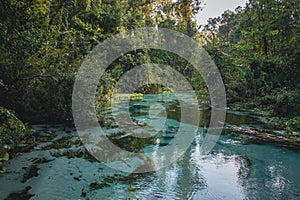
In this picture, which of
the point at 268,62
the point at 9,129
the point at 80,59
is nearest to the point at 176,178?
the point at 9,129

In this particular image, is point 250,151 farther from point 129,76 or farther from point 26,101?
point 129,76

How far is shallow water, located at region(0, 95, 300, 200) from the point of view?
3425 millimetres

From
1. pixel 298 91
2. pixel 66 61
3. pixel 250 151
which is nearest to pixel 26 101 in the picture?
pixel 66 61

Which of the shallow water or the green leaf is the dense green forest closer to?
the green leaf

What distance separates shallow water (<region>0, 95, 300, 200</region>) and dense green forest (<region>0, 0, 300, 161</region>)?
83 cm

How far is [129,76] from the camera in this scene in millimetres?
24641

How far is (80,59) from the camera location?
29.9 feet

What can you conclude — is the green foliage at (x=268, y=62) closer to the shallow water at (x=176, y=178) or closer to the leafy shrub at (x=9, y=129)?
the shallow water at (x=176, y=178)

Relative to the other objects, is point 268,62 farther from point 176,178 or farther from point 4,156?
point 4,156

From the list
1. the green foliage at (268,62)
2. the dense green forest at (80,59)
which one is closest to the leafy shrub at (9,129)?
the dense green forest at (80,59)

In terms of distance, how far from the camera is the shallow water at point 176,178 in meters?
3.42

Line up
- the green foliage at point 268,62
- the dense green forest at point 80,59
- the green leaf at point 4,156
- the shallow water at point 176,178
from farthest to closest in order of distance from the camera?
the green foliage at point 268,62, the dense green forest at point 80,59, the green leaf at point 4,156, the shallow water at point 176,178

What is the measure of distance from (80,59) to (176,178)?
6633mm

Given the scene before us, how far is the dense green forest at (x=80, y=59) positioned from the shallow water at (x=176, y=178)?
2.72 ft
